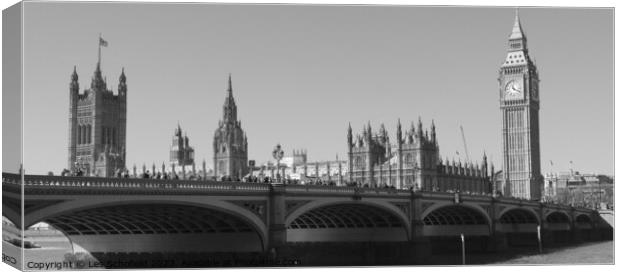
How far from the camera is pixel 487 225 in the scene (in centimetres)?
6712

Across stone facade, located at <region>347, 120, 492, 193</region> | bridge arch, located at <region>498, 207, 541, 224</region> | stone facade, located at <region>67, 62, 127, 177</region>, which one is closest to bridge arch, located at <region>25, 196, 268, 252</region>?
bridge arch, located at <region>498, 207, 541, 224</region>

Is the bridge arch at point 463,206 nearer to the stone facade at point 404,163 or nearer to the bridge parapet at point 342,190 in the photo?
the bridge parapet at point 342,190

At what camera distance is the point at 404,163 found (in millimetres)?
103938

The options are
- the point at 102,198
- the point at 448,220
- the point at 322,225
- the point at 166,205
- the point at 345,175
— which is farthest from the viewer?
the point at 345,175

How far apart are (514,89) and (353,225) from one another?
6936 centimetres

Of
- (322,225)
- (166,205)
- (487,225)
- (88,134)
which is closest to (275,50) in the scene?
(166,205)

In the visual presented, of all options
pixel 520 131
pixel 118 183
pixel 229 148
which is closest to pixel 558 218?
pixel 520 131

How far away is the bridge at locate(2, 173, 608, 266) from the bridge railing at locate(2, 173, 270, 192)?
0.03 metres

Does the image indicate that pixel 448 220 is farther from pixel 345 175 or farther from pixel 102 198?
pixel 345 175

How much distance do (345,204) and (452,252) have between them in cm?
1602

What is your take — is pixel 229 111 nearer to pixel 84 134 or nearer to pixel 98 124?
pixel 98 124

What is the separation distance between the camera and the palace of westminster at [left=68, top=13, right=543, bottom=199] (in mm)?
102812

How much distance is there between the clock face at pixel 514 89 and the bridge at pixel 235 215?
5425 cm

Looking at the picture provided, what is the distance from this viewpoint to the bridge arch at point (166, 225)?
118 feet
